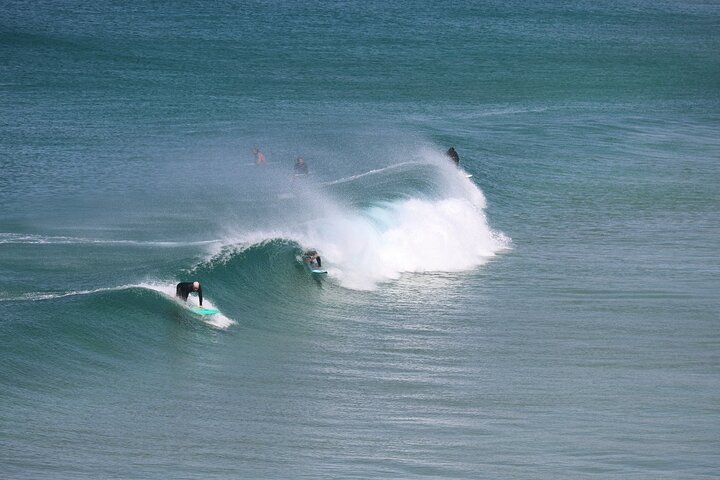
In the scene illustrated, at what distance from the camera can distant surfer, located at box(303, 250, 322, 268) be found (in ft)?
99.0

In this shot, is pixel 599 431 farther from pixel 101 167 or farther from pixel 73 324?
pixel 101 167

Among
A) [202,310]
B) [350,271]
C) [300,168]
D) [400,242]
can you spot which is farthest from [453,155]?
[202,310]

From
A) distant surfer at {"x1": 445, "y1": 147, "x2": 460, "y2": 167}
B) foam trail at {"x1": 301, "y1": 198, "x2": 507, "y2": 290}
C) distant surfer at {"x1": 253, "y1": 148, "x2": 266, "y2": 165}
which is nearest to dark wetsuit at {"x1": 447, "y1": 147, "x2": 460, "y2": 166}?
distant surfer at {"x1": 445, "y1": 147, "x2": 460, "y2": 167}

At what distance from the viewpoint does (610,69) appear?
244ft

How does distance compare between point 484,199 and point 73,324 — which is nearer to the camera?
point 73,324

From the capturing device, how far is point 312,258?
99.3ft

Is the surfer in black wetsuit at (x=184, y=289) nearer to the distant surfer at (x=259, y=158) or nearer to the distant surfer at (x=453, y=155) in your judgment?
the distant surfer at (x=259, y=158)

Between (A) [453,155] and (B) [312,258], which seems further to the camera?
(A) [453,155]

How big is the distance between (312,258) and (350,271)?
1039 mm

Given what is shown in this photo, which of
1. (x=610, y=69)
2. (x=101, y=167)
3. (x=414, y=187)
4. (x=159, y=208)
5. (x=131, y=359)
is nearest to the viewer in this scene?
(x=131, y=359)

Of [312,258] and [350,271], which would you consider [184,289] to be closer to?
[312,258]

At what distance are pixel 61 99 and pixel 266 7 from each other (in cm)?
3053

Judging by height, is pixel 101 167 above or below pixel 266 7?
below

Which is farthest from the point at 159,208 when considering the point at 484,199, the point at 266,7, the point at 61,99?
the point at 266,7
